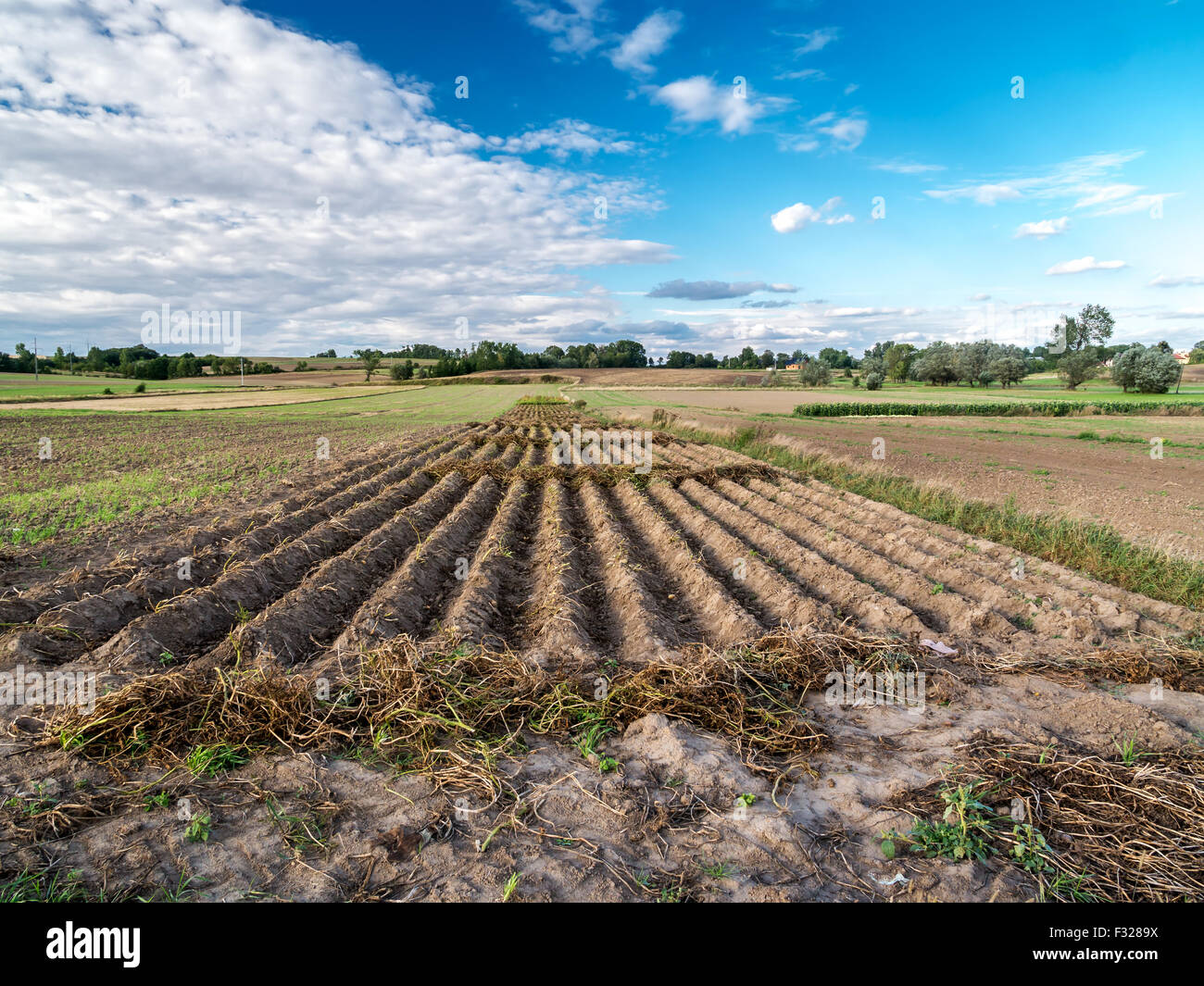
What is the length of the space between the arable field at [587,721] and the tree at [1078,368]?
8256cm

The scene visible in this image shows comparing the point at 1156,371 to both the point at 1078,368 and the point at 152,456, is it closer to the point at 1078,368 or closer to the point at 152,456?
the point at 1078,368

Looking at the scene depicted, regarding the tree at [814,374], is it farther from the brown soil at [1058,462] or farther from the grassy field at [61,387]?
the grassy field at [61,387]

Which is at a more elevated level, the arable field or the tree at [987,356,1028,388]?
the tree at [987,356,1028,388]

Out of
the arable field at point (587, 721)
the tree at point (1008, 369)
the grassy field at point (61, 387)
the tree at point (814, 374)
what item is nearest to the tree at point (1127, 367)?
the tree at point (1008, 369)

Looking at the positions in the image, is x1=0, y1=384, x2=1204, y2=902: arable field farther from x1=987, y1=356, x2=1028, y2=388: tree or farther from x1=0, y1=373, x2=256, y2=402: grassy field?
x1=987, y1=356, x2=1028, y2=388: tree

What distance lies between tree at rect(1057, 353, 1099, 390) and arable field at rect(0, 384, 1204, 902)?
8256 centimetres

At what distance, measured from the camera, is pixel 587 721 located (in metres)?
4.75

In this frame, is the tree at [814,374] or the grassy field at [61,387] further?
the tree at [814,374]

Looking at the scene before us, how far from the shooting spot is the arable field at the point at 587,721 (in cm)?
328

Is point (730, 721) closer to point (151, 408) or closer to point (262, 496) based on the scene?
point (262, 496)

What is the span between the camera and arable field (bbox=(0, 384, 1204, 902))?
10.8 feet

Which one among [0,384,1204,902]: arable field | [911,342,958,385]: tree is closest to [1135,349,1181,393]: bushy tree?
[911,342,958,385]: tree

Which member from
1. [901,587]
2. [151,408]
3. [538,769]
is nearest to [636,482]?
[901,587]

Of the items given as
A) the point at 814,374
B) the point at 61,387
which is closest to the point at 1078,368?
the point at 814,374
